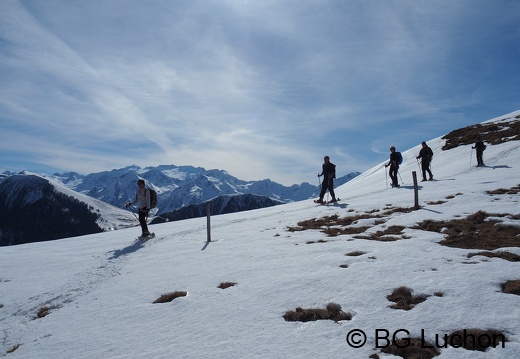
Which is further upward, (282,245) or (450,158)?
(450,158)

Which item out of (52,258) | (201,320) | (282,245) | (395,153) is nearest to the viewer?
(201,320)

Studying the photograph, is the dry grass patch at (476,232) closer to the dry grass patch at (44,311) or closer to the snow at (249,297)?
the snow at (249,297)

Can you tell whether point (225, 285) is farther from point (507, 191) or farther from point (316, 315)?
point (507, 191)

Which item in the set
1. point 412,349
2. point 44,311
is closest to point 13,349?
point 44,311

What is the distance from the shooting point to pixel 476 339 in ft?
14.2

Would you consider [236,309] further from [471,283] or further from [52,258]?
[52,258]

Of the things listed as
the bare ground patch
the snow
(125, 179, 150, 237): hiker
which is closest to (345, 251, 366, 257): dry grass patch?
the snow

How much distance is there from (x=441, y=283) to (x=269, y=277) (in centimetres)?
371

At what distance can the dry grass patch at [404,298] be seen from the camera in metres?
5.39

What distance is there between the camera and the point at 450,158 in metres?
36.3

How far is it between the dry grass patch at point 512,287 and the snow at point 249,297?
0.11 meters

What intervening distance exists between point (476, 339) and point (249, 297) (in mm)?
3932

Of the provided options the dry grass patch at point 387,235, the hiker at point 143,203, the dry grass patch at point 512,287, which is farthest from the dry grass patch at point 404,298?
the hiker at point 143,203

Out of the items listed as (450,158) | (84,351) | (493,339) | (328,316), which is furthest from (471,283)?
(450,158)
